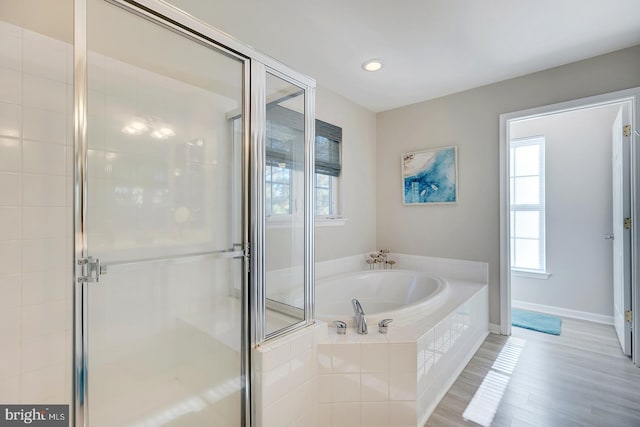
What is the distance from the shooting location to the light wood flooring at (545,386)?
1649 millimetres

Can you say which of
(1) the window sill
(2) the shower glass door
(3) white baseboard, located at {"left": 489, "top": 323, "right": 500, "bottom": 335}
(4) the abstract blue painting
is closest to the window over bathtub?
(2) the shower glass door

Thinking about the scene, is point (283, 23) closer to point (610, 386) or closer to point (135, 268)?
point (135, 268)

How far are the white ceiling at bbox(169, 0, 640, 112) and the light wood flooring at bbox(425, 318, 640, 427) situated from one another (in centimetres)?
244

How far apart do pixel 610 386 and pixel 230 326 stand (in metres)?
2.53

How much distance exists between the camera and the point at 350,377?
60.8 inches

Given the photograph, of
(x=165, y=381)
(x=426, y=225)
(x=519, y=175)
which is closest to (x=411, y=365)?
(x=165, y=381)

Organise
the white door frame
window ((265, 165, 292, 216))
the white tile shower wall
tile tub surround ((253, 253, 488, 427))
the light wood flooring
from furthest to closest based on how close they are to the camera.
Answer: the white door frame, the light wood flooring, window ((265, 165, 292, 216)), tile tub surround ((253, 253, 488, 427)), the white tile shower wall

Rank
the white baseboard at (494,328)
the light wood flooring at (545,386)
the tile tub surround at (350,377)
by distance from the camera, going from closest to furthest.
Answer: the tile tub surround at (350,377)
the light wood flooring at (545,386)
the white baseboard at (494,328)

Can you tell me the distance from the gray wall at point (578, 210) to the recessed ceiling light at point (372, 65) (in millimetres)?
2165

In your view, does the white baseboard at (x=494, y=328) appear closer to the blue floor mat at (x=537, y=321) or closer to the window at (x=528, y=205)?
the blue floor mat at (x=537, y=321)

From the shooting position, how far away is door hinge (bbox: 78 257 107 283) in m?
1.03

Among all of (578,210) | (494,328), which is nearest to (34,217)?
(494,328)

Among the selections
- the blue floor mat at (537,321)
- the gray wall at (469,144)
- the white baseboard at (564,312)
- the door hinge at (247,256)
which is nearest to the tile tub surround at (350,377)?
the door hinge at (247,256)

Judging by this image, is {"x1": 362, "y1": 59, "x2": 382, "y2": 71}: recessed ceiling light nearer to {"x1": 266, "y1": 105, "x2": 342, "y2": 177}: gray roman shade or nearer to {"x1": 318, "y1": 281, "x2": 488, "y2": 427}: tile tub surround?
{"x1": 266, "y1": 105, "x2": 342, "y2": 177}: gray roman shade
